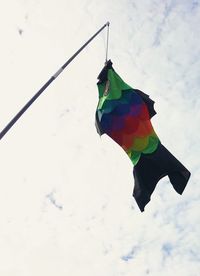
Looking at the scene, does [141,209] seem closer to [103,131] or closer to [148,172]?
[148,172]

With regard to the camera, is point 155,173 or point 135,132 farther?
point 135,132

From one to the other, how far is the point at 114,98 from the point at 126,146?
1.75m

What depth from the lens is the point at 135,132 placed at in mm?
14594

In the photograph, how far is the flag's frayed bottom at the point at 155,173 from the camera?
1375 cm

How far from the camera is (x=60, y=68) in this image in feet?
35.2

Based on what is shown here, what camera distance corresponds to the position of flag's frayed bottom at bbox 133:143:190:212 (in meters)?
13.8

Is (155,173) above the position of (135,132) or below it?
below

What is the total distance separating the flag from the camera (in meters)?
14.0

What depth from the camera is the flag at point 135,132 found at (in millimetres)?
14016

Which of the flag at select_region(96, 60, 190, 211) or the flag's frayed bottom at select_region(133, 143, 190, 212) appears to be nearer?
the flag's frayed bottom at select_region(133, 143, 190, 212)

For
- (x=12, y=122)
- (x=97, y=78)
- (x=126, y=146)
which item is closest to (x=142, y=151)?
(x=126, y=146)

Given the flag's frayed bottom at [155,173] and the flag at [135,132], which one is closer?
the flag's frayed bottom at [155,173]

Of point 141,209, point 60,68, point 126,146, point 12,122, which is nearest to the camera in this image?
point 12,122

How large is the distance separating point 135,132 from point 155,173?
162cm
